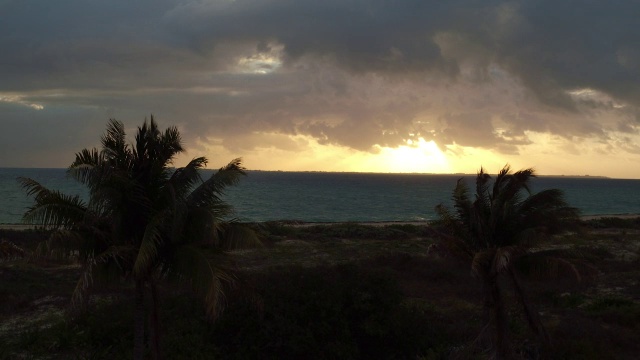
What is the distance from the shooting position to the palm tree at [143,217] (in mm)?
12516

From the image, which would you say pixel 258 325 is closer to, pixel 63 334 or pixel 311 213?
pixel 63 334

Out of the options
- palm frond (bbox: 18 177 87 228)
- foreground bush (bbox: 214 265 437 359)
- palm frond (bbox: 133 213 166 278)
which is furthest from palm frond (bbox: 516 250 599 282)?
palm frond (bbox: 18 177 87 228)

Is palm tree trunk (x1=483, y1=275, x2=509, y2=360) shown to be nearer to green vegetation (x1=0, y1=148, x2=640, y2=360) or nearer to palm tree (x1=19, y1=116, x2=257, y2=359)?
green vegetation (x1=0, y1=148, x2=640, y2=360)

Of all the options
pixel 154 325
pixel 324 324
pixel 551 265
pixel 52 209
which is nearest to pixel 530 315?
pixel 551 265

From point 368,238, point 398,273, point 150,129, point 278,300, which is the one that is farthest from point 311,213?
point 150,129

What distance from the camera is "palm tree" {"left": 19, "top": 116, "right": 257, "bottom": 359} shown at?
1252 cm

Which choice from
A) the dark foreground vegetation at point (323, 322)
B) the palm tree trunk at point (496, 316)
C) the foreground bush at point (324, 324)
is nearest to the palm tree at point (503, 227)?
the palm tree trunk at point (496, 316)

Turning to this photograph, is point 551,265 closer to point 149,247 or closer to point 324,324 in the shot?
point 324,324

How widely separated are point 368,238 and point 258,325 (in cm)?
3591

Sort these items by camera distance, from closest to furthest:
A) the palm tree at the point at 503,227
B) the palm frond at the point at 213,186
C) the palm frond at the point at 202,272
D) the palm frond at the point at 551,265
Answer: the palm frond at the point at 202,272
the palm frond at the point at 213,186
the palm frond at the point at 551,265
the palm tree at the point at 503,227

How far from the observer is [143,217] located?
1359cm

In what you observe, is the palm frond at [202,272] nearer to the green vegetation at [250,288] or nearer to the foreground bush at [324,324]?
the green vegetation at [250,288]

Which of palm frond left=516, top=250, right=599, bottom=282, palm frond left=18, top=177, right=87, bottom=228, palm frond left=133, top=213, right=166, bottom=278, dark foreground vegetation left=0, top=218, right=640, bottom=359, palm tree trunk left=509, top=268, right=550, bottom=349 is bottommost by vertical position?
dark foreground vegetation left=0, top=218, right=640, bottom=359

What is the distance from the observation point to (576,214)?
17.5 m
